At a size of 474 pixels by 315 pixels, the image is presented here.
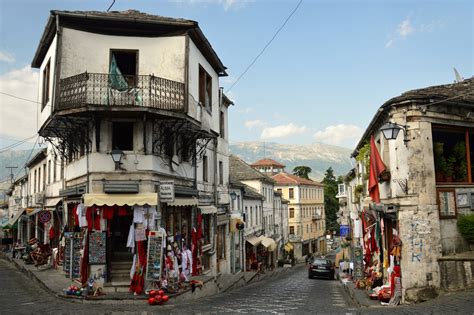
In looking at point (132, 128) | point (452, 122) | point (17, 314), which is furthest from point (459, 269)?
point (17, 314)

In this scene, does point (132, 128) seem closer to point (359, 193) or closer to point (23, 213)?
point (359, 193)

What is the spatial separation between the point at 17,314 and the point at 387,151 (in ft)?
40.4

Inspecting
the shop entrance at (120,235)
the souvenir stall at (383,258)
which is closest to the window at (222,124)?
the souvenir stall at (383,258)

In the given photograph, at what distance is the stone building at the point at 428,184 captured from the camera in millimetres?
11828

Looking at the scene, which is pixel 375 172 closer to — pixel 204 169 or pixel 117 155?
pixel 117 155

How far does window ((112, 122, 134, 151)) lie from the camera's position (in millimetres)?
14781

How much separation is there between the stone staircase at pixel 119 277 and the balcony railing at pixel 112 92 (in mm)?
5536

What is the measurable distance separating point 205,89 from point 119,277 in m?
9.07

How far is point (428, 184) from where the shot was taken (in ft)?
40.0

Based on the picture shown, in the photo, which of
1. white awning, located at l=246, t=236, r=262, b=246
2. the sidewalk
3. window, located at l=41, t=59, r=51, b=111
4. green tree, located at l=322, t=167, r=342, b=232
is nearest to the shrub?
the sidewalk

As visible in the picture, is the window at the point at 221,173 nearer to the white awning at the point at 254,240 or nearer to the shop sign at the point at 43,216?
the white awning at the point at 254,240

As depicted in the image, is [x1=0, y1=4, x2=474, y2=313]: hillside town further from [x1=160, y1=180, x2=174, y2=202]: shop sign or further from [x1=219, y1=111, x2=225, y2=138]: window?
[x1=219, y1=111, x2=225, y2=138]: window

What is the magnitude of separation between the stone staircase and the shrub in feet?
34.7

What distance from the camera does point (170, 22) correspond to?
1512 cm
